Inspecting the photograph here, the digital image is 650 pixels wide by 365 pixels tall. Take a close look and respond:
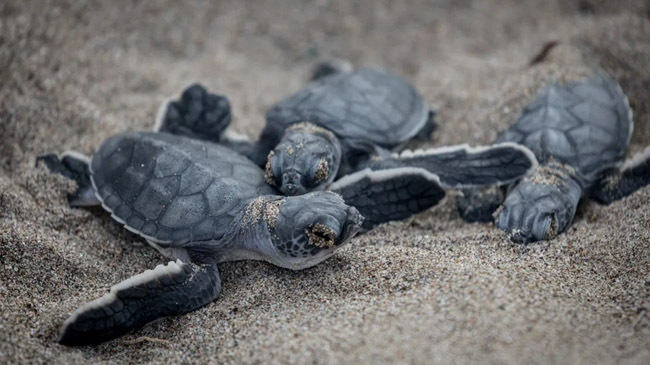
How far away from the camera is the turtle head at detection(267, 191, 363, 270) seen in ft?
6.46

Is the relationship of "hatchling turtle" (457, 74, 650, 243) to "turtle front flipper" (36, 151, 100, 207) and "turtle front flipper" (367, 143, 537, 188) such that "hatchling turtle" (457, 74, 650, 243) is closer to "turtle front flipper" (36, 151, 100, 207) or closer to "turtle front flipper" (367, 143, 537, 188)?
"turtle front flipper" (367, 143, 537, 188)

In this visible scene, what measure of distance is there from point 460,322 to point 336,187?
97 centimetres

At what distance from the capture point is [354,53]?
162 inches

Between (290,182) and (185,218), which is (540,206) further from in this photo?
(185,218)

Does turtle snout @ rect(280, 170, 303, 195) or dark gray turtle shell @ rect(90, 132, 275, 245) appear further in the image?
turtle snout @ rect(280, 170, 303, 195)

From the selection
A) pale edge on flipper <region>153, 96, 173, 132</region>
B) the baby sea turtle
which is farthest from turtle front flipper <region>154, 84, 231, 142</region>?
the baby sea turtle

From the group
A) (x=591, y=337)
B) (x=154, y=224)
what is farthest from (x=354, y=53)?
(x=591, y=337)

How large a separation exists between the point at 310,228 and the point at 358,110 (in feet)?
3.69

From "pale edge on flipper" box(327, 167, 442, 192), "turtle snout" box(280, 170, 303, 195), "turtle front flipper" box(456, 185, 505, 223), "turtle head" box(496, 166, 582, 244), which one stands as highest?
"turtle snout" box(280, 170, 303, 195)

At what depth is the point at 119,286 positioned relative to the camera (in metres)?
1.99

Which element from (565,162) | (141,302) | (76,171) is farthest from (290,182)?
(565,162)

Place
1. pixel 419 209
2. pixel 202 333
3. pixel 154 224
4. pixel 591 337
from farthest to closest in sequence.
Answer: pixel 419 209
pixel 154 224
pixel 202 333
pixel 591 337

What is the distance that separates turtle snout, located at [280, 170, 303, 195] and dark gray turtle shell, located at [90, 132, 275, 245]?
7 cm

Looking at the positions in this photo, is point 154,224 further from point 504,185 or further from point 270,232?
point 504,185
